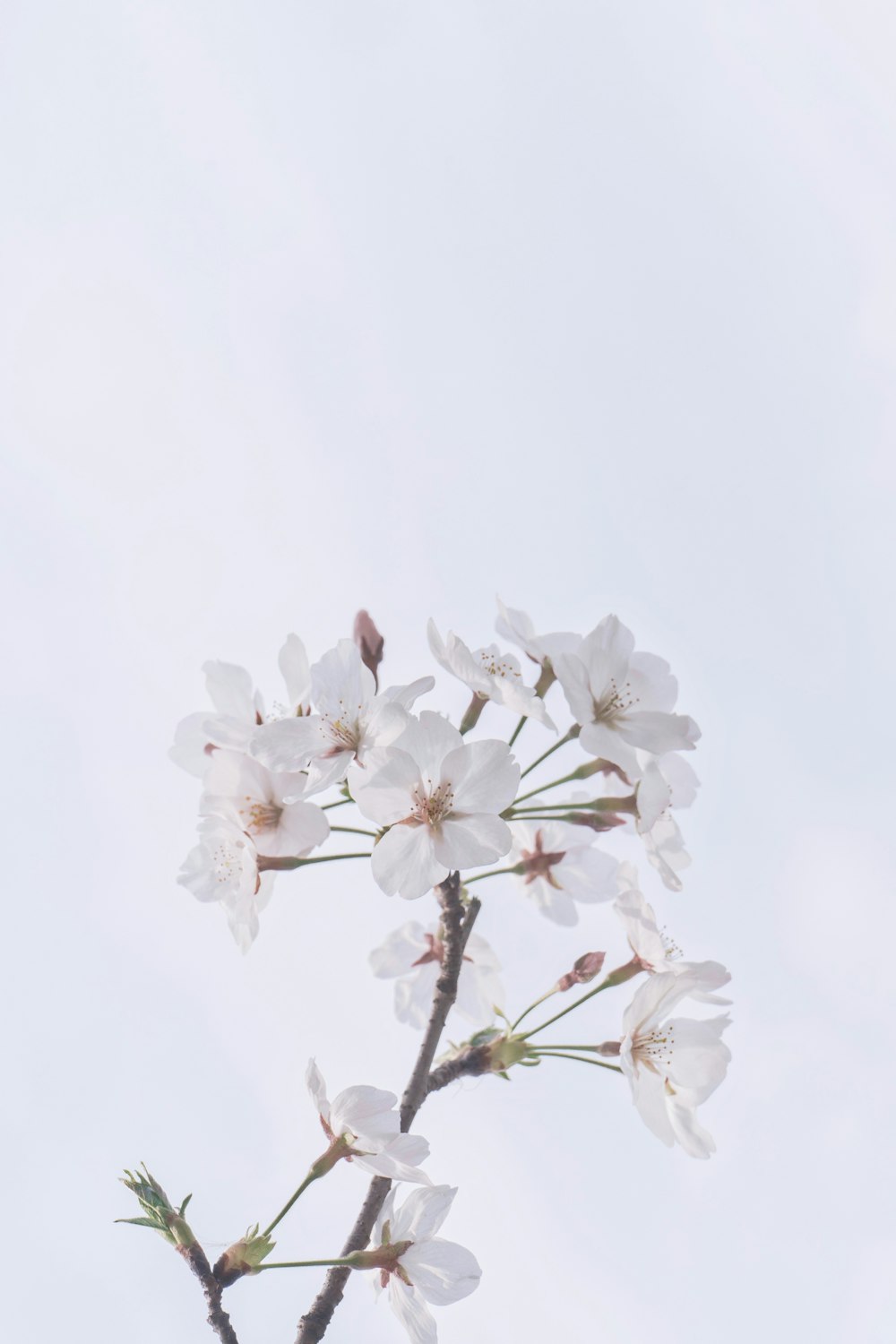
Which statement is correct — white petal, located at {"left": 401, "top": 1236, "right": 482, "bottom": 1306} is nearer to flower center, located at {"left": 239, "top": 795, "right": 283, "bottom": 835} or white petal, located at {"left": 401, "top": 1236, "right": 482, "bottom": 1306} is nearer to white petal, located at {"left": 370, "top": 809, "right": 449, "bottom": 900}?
white petal, located at {"left": 370, "top": 809, "right": 449, "bottom": 900}

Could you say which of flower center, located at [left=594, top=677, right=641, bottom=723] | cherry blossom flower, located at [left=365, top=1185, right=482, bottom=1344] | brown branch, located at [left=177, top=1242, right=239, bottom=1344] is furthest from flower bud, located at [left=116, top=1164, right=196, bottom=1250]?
flower center, located at [left=594, top=677, right=641, bottom=723]

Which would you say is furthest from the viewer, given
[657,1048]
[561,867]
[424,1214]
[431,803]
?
[561,867]

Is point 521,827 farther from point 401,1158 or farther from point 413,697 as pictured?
point 401,1158

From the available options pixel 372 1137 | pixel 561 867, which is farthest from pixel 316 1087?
pixel 561 867

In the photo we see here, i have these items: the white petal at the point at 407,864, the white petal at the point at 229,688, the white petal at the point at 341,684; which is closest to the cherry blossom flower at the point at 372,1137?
the white petal at the point at 407,864

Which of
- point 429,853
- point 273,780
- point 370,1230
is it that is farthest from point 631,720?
point 370,1230

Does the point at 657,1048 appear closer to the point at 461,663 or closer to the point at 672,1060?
the point at 672,1060
